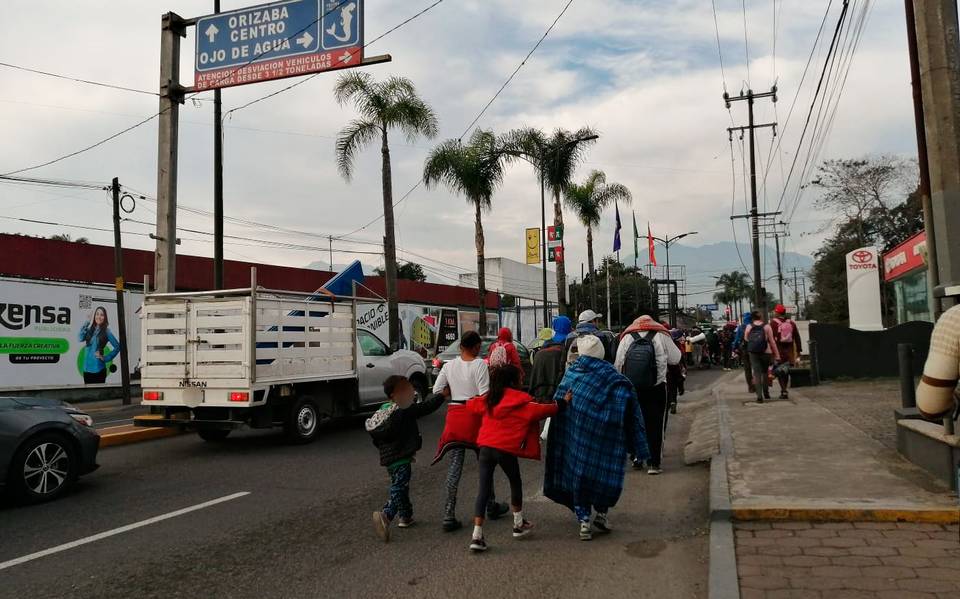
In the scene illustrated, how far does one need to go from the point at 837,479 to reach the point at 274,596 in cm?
481

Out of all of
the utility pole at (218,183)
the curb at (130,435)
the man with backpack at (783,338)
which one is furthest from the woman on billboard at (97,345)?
the man with backpack at (783,338)

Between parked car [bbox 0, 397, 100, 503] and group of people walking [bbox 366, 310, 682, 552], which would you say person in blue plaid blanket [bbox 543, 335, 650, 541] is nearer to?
group of people walking [bbox 366, 310, 682, 552]

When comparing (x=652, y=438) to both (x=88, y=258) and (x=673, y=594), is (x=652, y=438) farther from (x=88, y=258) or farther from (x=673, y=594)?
(x=88, y=258)

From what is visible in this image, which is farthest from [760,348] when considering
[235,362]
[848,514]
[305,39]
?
[305,39]

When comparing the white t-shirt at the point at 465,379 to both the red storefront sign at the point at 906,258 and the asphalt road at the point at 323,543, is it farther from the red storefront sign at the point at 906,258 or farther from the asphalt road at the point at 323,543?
the red storefront sign at the point at 906,258

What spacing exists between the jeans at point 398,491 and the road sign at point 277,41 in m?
7.95

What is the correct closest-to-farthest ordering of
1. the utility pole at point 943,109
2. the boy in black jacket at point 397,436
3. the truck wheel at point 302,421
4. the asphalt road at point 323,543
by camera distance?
1. the asphalt road at point 323,543
2. the boy in black jacket at point 397,436
3. the utility pole at point 943,109
4. the truck wheel at point 302,421

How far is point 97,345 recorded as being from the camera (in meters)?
23.0

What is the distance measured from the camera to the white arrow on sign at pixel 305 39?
11.8 metres

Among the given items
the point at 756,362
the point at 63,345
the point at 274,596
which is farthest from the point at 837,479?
the point at 63,345

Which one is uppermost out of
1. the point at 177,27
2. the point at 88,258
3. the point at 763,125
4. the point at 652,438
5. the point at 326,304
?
the point at 763,125

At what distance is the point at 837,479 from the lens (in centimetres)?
621

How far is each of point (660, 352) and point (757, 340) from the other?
5391mm

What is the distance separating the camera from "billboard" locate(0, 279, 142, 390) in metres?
20.5
